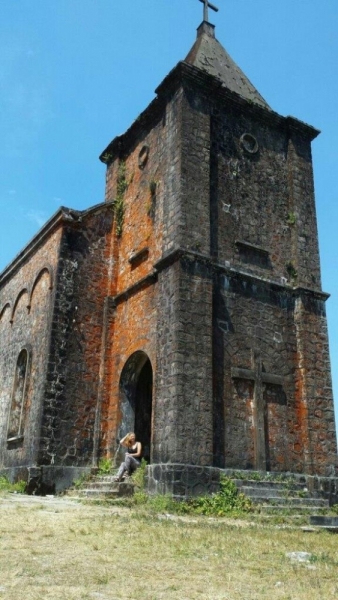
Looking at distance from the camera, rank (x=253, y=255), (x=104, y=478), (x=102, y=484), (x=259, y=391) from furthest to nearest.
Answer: (x=253, y=255)
(x=104, y=478)
(x=259, y=391)
(x=102, y=484)

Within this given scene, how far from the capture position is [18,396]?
14797 millimetres

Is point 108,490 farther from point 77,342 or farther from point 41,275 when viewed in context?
point 41,275

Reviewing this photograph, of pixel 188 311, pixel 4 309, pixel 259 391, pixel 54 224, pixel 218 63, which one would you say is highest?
pixel 218 63

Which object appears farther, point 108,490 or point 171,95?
point 171,95

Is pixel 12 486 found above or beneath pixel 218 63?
beneath

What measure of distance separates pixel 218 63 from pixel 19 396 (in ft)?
32.4

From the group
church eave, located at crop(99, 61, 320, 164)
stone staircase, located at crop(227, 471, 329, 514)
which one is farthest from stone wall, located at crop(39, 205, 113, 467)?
stone staircase, located at crop(227, 471, 329, 514)

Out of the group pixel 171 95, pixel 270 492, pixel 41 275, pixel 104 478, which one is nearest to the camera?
pixel 270 492

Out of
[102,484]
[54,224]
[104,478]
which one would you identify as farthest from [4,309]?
[102,484]

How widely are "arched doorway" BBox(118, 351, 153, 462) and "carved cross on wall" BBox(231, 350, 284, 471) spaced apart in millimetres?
2270

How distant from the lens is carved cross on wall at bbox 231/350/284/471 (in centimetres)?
1081

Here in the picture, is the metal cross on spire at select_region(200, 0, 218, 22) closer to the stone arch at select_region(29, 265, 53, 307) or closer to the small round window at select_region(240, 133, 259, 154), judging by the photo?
the small round window at select_region(240, 133, 259, 154)

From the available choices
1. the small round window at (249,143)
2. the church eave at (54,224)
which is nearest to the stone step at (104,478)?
the church eave at (54,224)

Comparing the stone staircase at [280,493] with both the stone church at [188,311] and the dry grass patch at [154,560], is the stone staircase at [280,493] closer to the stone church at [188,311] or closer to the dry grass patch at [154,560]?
the stone church at [188,311]
